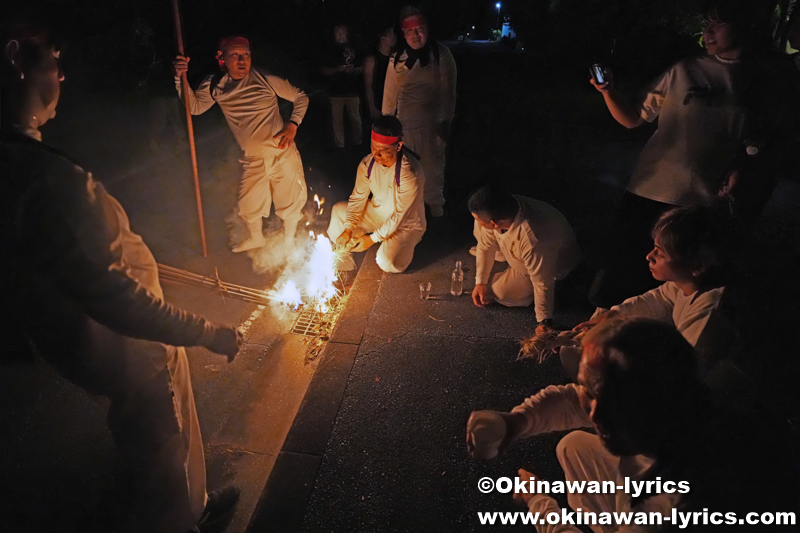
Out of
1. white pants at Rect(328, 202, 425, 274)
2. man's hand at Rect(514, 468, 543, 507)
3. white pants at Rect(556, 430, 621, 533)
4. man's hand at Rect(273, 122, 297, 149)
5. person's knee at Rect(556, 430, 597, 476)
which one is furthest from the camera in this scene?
man's hand at Rect(273, 122, 297, 149)

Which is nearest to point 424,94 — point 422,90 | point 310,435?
point 422,90

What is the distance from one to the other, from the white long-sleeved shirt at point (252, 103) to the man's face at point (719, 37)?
417 cm

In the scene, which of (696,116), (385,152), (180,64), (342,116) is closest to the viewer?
(696,116)

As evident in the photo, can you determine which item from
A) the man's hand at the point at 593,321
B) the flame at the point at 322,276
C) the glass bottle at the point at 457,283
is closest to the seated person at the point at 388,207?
the flame at the point at 322,276

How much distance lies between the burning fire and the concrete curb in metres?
0.32

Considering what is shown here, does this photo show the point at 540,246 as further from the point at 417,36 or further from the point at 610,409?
the point at 417,36

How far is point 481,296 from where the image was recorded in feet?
16.3

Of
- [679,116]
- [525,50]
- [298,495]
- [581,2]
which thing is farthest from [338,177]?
[525,50]

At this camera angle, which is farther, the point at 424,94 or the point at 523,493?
the point at 424,94

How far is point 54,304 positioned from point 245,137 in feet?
14.6

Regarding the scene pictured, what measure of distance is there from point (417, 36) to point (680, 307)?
14.4 ft

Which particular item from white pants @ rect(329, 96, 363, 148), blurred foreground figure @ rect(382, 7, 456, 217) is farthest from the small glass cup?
white pants @ rect(329, 96, 363, 148)

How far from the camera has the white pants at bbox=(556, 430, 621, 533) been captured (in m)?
2.44

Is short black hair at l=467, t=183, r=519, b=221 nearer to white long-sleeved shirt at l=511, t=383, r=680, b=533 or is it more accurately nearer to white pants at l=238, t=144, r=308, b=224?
white long-sleeved shirt at l=511, t=383, r=680, b=533
